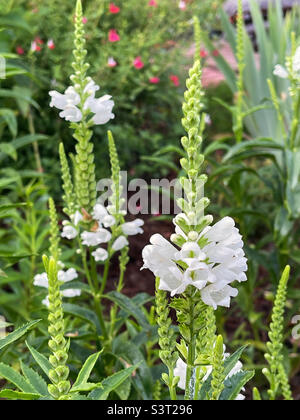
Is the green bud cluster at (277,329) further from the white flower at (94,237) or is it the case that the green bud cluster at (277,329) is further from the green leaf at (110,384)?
the white flower at (94,237)

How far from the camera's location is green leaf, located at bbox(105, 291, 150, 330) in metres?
1.55

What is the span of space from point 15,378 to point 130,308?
1.88ft

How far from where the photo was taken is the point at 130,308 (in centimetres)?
156

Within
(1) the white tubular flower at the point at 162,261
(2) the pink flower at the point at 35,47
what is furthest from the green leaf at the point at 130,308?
(2) the pink flower at the point at 35,47

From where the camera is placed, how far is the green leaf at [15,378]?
101 cm

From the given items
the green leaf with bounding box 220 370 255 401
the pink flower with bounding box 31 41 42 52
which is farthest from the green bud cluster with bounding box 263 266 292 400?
the pink flower with bounding box 31 41 42 52

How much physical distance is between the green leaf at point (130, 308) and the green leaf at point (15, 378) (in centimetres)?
54

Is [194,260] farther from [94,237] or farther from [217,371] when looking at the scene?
[94,237]

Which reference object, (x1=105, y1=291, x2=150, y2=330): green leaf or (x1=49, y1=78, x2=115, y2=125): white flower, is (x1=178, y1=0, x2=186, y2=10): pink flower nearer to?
(x1=49, y1=78, x2=115, y2=125): white flower

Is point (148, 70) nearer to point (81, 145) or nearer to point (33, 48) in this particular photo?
point (33, 48)

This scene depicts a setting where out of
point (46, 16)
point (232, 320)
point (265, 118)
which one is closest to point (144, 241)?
point (232, 320)

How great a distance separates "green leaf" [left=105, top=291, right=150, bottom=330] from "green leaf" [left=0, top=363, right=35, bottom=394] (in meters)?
0.54

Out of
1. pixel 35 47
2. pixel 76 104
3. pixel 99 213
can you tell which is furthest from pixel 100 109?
pixel 35 47

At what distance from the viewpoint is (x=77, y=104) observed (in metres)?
1.49
